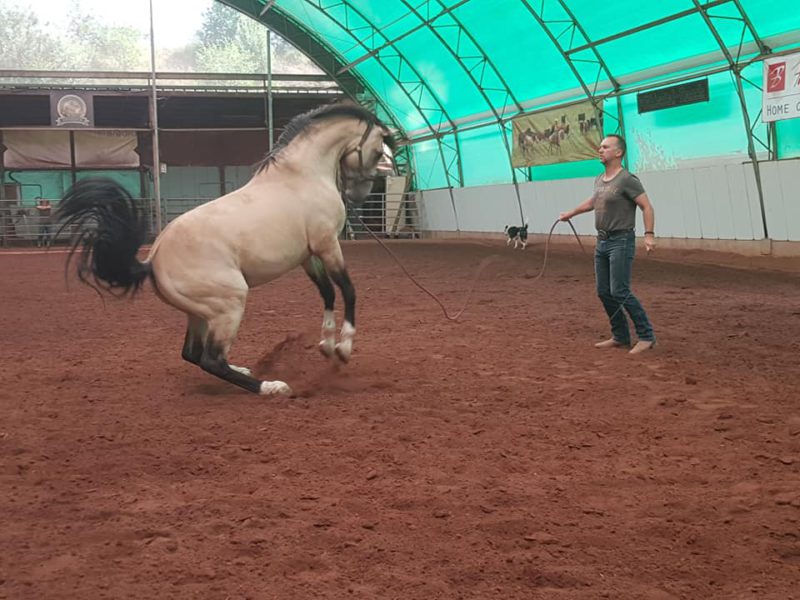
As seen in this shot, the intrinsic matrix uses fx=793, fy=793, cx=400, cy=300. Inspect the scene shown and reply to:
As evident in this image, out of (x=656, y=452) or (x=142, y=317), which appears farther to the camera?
(x=142, y=317)

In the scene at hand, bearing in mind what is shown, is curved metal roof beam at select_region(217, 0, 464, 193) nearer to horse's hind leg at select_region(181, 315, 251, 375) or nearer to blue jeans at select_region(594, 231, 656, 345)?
blue jeans at select_region(594, 231, 656, 345)

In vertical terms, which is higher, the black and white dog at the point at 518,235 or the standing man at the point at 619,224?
the black and white dog at the point at 518,235

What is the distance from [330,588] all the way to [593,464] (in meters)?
1.74

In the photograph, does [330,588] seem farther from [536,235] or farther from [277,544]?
[536,235]

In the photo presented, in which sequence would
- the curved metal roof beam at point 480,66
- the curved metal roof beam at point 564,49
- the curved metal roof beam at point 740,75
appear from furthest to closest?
the curved metal roof beam at point 480,66 < the curved metal roof beam at point 564,49 < the curved metal roof beam at point 740,75

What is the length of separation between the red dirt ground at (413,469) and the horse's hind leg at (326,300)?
0.74 feet

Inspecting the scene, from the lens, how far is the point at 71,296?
11531 millimetres

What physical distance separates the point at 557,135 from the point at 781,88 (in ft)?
24.4

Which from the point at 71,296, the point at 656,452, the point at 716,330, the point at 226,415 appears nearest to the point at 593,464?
the point at 656,452

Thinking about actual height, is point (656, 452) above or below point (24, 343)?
below

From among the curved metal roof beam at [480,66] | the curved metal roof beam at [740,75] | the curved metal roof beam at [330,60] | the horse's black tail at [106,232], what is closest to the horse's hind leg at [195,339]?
the horse's black tail at [106,232]

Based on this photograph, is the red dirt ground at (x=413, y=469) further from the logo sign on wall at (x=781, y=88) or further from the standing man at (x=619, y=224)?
the logo sign on wall at (x=781, y=88)

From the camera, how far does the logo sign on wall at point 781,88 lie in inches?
536

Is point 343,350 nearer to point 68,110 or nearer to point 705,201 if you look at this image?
point 705,201
